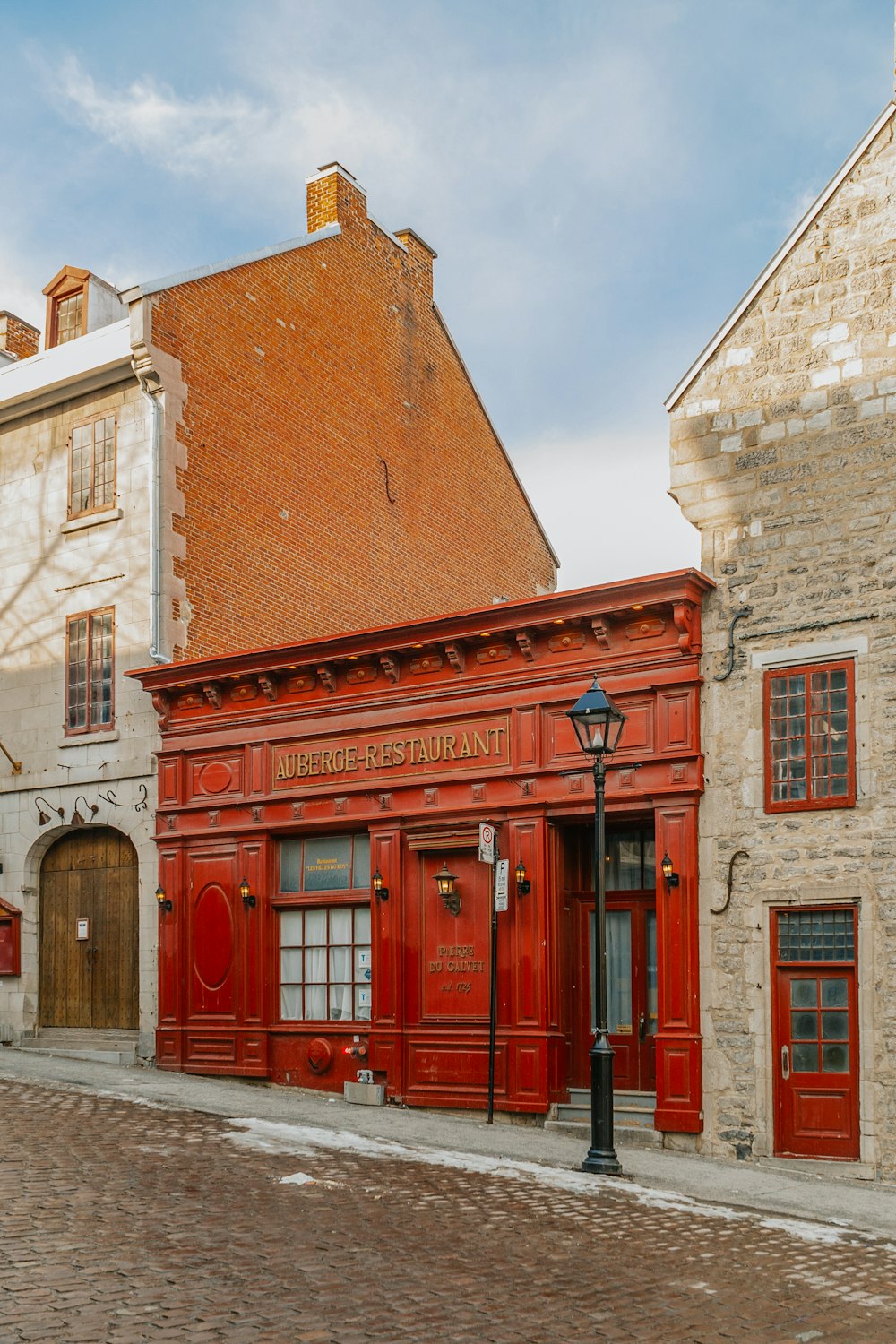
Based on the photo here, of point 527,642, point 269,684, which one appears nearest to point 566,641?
point 527,642

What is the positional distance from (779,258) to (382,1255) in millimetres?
10467

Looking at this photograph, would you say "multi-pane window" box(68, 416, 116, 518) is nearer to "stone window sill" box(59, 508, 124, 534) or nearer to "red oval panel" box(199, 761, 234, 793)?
"stone window sill" box(59, 508, 124, 534)

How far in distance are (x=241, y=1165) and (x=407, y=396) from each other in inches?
649

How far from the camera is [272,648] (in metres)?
18.5

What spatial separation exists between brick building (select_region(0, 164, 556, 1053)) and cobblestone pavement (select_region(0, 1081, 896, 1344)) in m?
7.60

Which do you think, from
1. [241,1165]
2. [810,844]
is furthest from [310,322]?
[241,1165]

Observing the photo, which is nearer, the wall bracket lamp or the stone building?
the stone building

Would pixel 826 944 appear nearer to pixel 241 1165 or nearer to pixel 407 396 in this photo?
pixel 241 1165

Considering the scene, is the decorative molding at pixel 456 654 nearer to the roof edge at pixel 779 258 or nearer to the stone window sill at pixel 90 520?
the roof edge at pixel 779 258

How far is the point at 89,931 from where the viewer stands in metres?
20.6

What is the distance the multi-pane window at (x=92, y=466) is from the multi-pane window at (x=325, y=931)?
19.1ft

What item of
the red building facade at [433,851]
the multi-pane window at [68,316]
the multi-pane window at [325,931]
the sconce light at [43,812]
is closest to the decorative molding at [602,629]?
the red building facade at [433,851]

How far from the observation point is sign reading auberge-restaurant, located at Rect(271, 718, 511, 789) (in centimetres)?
1689

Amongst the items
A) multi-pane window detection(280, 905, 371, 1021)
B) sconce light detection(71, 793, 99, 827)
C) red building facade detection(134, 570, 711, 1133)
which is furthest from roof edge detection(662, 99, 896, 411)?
sconce light detection(71, 793, 99, 827)
